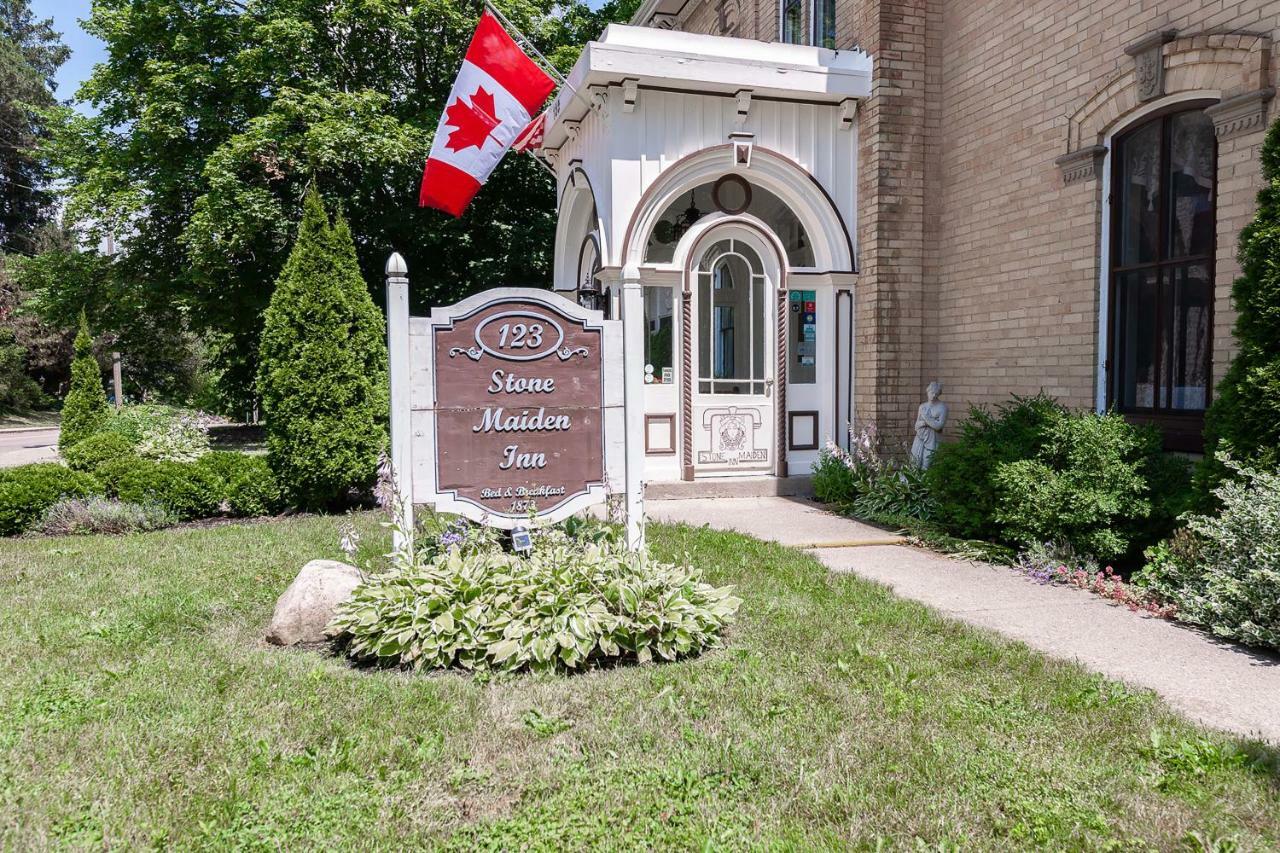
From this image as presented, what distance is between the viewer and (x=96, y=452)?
9867 mm

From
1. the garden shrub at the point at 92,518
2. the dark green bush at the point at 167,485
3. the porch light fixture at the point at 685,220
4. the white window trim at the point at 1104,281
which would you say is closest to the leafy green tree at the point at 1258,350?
the white window trim at the point at 1104,281

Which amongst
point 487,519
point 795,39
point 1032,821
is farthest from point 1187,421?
point 795,39

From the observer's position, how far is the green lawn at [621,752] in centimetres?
269

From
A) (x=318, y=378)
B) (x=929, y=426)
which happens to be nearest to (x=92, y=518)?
(x=318, y=378)

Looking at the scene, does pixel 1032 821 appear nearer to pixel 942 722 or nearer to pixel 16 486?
pixel 942 722

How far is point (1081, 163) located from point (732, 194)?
4.01m

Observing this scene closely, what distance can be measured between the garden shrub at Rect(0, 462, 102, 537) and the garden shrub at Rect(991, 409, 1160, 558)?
29.4 ft

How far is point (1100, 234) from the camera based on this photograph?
735cm

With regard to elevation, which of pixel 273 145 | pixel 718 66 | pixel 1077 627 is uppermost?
pixel 273 145

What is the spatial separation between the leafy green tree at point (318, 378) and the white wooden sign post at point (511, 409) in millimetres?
4501

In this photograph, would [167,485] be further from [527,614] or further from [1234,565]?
[1234,565]

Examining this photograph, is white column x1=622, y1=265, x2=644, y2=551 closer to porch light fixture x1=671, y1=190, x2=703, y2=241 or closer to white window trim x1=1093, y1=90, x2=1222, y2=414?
white window trim x1=1093, y1=90, x2=1222, y2=414

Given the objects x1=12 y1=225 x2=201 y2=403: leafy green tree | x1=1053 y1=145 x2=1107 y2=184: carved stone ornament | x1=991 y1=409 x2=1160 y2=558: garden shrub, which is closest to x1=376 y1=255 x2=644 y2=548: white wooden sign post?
x1=991 y1=409 x2=1160 y2=558: garden shrub

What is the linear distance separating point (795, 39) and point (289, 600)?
10.8 meters
